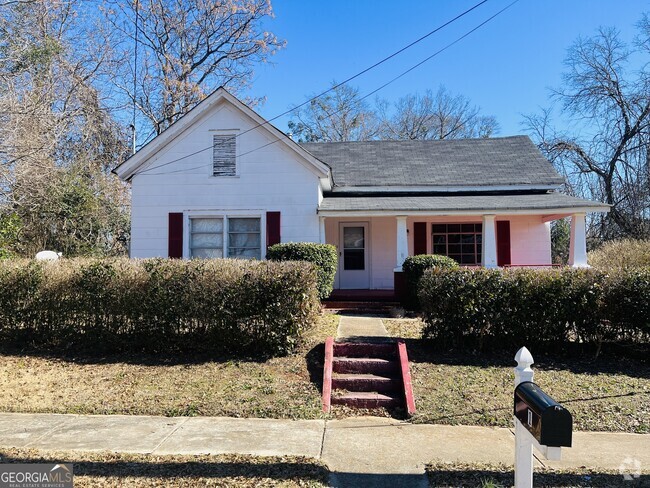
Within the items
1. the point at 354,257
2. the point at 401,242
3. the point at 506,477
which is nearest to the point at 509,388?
the point at 506,477

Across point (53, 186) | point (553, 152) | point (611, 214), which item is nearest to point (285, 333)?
point (53, 186)

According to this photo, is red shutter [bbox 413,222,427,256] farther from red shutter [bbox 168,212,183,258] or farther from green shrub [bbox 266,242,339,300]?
red shutter [bbox 168,212,183,258]

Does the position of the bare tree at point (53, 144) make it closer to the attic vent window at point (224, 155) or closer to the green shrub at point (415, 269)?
the attic vent window at point (224, 155)

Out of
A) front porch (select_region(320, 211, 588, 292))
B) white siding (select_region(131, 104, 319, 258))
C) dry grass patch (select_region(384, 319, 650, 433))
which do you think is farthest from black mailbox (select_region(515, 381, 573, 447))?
front porch (select_region(320, 211, 588, 292))

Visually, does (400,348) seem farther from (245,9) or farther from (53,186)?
(245,9)

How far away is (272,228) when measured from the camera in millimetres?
12500

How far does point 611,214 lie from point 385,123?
18.9 metres

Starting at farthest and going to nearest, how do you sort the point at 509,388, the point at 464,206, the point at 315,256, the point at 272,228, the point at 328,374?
1. the point at 464,206
2. the point at 272,228
3. the point at 315,256
4. the point at 328,374
5. the point at 509,388

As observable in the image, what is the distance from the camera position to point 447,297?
7035mm

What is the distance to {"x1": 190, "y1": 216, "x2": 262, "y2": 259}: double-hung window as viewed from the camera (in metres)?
12.7

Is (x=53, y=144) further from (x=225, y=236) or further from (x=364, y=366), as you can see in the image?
(x=364, y=366)

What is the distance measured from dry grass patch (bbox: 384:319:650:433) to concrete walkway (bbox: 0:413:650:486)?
0.29 metres

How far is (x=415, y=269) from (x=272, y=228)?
4277mm

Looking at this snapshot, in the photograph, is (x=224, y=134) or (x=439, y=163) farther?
(x=439, y=163)
